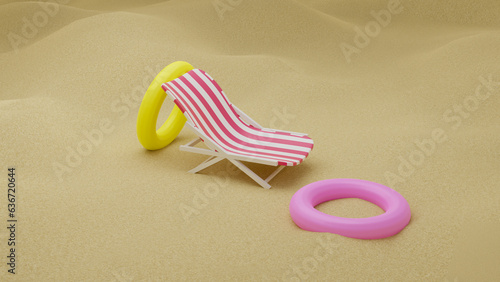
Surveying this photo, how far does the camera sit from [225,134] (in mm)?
4824

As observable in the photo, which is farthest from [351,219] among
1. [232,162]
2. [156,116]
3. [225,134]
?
[156,116]

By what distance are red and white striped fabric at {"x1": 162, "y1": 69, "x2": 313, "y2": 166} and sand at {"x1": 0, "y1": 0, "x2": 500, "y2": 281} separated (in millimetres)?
254

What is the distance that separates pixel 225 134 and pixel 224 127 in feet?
0.28

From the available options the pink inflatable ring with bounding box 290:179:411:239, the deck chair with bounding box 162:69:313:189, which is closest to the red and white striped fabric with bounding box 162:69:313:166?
the deck chair with bounding box 162:69:313:189

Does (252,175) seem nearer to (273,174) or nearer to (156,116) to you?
(273,174)

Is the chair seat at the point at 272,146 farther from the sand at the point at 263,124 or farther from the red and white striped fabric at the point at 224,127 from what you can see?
the sand at the point at 263,124

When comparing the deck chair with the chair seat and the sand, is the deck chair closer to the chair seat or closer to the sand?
the chair seat

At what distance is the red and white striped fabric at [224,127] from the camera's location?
4504 mm

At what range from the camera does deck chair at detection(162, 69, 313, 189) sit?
438cm

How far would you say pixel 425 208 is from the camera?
3.98 metres

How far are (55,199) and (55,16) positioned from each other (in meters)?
5.60

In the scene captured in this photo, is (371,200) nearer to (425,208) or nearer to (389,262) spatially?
(425,208)

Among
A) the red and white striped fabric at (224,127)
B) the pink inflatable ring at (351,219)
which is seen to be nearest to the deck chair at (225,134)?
the red and white striped fabric at (224,127)

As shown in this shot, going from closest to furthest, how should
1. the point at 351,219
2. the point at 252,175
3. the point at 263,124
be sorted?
the point at 351,219 < the point at 252,175 < the point at 263,124
